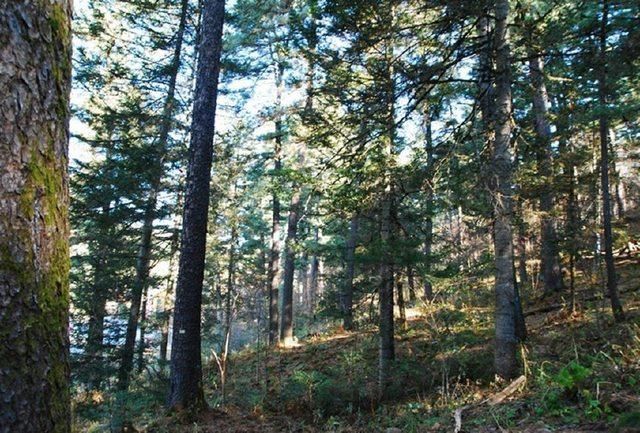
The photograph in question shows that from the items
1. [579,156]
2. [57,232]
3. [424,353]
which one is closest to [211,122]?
[57,232]

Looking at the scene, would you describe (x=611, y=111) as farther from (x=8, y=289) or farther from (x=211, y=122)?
(x=8, y=289)

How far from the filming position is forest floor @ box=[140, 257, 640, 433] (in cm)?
409

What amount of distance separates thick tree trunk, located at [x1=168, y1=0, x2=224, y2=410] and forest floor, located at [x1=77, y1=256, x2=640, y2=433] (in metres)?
0.53

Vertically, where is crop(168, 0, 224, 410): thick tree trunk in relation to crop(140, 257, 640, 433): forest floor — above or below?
above

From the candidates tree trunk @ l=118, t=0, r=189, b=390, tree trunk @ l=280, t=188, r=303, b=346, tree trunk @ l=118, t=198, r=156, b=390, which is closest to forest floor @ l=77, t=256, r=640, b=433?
tree trunk @ l=118, t=198, r=156, b=390

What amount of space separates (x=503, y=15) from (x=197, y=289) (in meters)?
7.30

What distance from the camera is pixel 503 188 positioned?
23.9ft

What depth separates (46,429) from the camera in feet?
5.57

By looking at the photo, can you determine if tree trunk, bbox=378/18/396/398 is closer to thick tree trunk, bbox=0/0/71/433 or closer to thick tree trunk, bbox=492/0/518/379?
thick tree trunk, bbox=492/0/518/379

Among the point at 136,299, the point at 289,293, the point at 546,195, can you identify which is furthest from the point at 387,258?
the point at 289,293

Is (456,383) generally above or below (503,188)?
below

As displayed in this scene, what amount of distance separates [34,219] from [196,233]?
16.2ft

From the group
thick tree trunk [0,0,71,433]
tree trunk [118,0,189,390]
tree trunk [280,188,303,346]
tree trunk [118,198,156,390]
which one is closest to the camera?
thick tree trunk [0,0,71,433]

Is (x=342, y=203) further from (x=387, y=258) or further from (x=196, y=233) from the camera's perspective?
(x=196, y=233)
